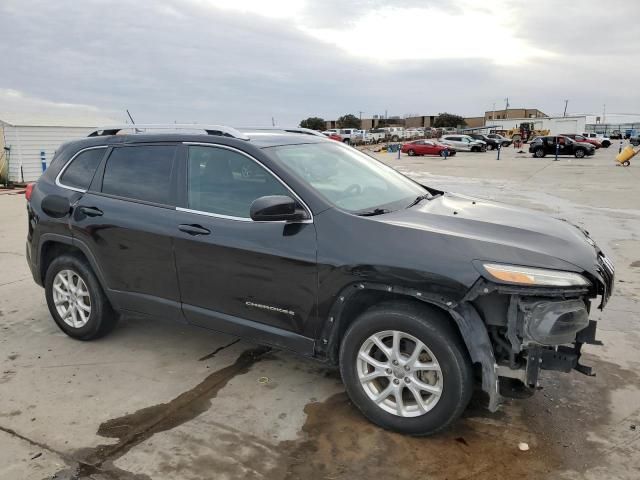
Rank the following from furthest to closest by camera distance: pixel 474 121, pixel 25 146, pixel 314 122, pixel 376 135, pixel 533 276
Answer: pixel 474 121, pixel 314 122, pixel 376 135, pixel 25 146, pixel 533 276

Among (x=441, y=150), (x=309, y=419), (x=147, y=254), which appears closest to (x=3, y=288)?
(x=147, y=254)

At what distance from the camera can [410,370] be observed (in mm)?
3033

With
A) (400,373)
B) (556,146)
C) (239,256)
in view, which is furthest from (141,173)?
(556,146)

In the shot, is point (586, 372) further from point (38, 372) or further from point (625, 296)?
point (38, 372)

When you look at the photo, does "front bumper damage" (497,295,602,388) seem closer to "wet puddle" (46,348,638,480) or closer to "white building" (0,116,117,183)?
"wet puddle" (46,348,638,480)

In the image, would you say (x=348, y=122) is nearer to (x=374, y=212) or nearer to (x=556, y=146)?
(x=556, y=146)

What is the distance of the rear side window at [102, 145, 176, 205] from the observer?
391cm

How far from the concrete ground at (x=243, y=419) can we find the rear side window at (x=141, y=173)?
130cm

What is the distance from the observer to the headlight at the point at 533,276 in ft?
8.96

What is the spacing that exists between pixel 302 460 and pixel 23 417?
1.82 meters

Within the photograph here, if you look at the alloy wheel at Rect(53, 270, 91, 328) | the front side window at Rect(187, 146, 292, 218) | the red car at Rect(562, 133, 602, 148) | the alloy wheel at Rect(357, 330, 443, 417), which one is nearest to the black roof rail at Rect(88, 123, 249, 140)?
the front side window at Rect(187, 146, 292, 218)

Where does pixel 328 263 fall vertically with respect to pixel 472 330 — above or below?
above

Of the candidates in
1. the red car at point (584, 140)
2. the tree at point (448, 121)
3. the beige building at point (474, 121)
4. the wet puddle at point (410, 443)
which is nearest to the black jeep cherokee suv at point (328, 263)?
the wet puddle at point (410, 443)

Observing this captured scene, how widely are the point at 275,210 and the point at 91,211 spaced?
1.86 meters
